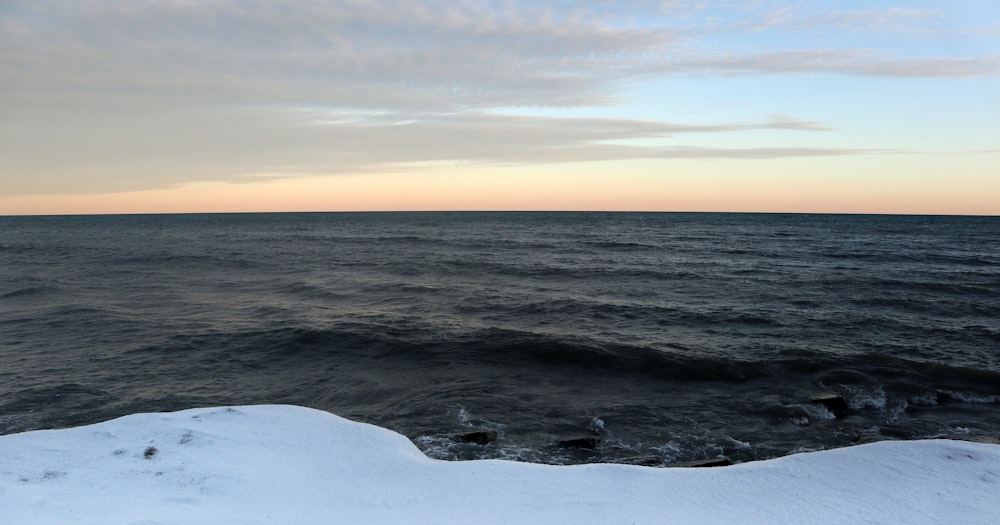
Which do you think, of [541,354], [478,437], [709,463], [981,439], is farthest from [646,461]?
[541,354]

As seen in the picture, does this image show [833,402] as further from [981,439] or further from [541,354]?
[541,354]

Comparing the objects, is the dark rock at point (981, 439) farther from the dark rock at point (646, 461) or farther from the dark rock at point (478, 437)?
the dark rock at point (478, 437)

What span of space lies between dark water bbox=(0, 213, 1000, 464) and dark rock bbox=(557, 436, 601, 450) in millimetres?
150

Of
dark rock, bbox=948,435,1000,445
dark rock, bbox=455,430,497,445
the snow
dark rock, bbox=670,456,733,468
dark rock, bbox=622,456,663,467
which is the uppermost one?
the snow

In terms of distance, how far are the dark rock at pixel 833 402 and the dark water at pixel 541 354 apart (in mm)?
285

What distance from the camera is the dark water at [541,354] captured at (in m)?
10.7

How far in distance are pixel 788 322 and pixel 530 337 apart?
9.36 meters

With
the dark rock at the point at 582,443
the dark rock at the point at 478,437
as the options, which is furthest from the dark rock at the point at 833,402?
the dark rock at the point at 478,437

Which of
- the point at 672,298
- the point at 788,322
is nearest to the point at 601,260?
the point at 672,298

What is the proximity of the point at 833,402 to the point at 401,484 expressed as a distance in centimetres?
955

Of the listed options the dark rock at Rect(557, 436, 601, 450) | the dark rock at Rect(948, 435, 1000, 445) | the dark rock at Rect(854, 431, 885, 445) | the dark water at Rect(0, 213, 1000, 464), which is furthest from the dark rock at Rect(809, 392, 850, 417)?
the dark rock at Rect(557, 436, 601, 450)

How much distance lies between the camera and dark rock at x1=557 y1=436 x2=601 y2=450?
9.68 meters

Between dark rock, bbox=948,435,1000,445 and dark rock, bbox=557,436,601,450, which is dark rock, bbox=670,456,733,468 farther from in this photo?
dark rock, bbox=948,435,1000,445

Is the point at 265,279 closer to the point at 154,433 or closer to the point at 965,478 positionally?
the point at 154,433
